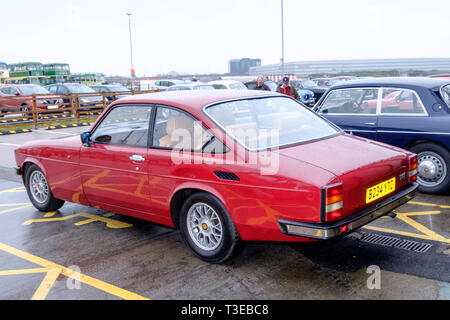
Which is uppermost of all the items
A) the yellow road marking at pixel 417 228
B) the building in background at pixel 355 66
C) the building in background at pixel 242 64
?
the building in background at pixel 242 64

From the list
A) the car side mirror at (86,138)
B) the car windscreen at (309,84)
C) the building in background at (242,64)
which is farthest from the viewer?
the building in background at (242,64)

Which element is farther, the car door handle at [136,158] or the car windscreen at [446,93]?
the car windscreen at [446,93]

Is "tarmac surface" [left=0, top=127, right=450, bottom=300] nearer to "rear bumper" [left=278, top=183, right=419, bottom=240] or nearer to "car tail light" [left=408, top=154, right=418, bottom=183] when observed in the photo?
"rear bumper" [left=278, top=183, right=419, bottom=240]

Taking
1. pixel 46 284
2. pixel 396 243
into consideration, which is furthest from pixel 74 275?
pixel 396 243

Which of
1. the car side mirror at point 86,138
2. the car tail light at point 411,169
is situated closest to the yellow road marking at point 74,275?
the car side mirror at point 86,138

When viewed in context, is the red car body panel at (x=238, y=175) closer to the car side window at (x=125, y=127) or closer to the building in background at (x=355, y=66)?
the car side window at (x=125, y=127)

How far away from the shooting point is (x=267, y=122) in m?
4.30

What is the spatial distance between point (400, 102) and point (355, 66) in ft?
253

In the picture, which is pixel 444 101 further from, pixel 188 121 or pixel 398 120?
pixel 188 121

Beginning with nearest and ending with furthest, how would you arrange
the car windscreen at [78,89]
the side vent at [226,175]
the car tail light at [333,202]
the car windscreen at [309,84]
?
1. the car tail light at [333,202]
2. the side vent at [226,175]
3. the car windscreen at [78,89]
4. the car windscreen at [309,84]

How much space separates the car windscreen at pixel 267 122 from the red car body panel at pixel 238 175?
11 centimetres

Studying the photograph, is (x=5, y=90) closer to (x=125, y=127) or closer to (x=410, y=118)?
(x=125, y=127)

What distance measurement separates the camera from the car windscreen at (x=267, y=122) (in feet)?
12.9

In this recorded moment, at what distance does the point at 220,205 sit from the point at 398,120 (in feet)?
12.4
